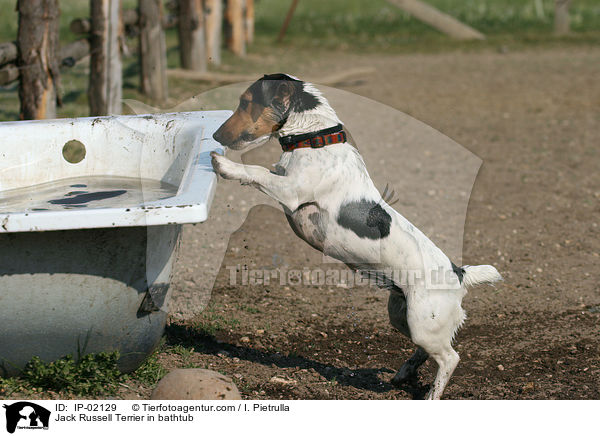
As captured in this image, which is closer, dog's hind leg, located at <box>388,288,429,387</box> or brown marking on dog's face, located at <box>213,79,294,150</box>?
brown marking on dog's face, located at <box>213,79,294,150</box>

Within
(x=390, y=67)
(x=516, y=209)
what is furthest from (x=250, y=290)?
(x=390, y=67)

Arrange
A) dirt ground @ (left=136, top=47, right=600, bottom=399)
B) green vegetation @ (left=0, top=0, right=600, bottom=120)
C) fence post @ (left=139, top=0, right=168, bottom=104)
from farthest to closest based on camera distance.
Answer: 1. green vegetation @ (left=0, top=0, right=600, bottom=120)
2. fence post @ (left=139, top=0, right=168, bottom=104)
3. dirt ground @ (left=136, top=47, right=600, bottom=399)

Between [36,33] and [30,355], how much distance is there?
147 inches

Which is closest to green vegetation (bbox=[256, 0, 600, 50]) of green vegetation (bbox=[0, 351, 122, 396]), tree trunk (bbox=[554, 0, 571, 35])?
tree trunk (bbox=[554, 0, 571, 35])

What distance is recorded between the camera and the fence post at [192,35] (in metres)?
10.8

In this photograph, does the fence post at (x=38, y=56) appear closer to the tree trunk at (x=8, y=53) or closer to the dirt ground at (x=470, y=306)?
the tree trunk at (x=8, y=53)

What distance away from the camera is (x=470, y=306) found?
474 centimetres

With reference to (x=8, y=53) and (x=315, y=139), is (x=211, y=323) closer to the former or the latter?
(x=315, y=139)

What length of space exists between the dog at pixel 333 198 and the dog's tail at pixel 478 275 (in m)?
0.08

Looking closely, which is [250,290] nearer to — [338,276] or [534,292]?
[338,276]

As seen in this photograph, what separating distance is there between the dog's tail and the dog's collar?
0.88 m

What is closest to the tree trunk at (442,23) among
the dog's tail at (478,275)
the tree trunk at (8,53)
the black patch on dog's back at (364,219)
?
the tree trunk at (8,53)

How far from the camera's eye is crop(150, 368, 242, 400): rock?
307 centimetres
